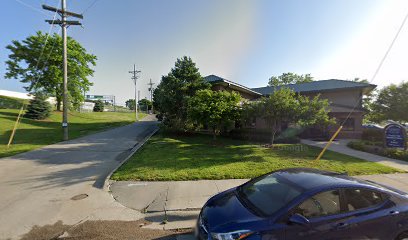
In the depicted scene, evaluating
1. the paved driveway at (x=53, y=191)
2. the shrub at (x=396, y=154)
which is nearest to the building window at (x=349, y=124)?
the shrub at (x=396, y=154)

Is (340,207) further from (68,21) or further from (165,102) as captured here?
(68,21)

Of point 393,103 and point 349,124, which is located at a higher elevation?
point 393,103

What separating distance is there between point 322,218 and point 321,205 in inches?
7.3

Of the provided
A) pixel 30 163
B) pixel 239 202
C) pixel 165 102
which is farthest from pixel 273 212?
pixel 165 102

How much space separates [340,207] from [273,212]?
3.51 feet

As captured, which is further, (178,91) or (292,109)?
(178,91)

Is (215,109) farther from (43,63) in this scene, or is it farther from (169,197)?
(43,63)

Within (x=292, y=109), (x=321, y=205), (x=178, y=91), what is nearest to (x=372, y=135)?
(x=292, y=109)

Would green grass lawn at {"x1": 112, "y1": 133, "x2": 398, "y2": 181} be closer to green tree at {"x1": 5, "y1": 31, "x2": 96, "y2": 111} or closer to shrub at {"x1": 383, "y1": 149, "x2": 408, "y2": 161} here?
shrub at {"x1": 383, "y1": 149, "x2": 408, "y2": 161}

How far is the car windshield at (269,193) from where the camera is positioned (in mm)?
3150

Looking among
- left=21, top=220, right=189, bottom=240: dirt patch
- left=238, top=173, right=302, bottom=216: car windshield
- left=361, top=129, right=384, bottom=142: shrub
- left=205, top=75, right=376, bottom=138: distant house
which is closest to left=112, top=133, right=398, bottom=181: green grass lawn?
left=21, top=220, right=189, bottom=240: dirt patch

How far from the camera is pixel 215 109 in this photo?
509 inches

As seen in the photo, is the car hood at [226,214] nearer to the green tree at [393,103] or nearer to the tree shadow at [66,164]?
the tree shadow at [66,164]

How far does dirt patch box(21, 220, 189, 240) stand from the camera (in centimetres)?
402
